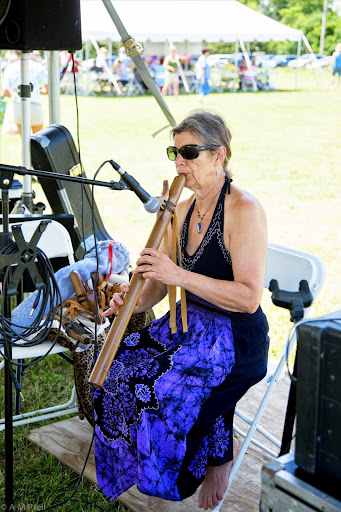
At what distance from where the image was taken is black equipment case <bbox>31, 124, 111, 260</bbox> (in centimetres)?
396

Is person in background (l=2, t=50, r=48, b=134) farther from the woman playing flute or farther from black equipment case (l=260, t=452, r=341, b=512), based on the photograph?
black equipment case (l=260, t=452, r=341, b=512)

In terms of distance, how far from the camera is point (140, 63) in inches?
146

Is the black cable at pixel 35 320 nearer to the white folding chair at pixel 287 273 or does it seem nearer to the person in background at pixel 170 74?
the white folding chair at pixel 287 273

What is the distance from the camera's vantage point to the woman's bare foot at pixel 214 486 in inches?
104

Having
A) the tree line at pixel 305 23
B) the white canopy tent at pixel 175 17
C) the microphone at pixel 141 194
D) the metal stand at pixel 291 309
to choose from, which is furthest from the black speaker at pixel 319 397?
the tree line at pixel 305 23

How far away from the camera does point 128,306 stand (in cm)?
→ 247

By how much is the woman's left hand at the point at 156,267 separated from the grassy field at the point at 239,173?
667 mm

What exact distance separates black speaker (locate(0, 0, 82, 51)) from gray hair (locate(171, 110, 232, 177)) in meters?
1.22

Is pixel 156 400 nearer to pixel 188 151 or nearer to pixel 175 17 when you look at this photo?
pixel 188 151

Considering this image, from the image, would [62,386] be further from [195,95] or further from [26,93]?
[195,95]

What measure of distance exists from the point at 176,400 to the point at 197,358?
185 millimetres

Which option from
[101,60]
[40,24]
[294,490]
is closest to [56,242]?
[40,24]

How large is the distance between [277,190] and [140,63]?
568cm

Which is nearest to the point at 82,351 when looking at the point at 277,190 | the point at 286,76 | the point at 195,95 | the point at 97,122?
the point at 277,190
